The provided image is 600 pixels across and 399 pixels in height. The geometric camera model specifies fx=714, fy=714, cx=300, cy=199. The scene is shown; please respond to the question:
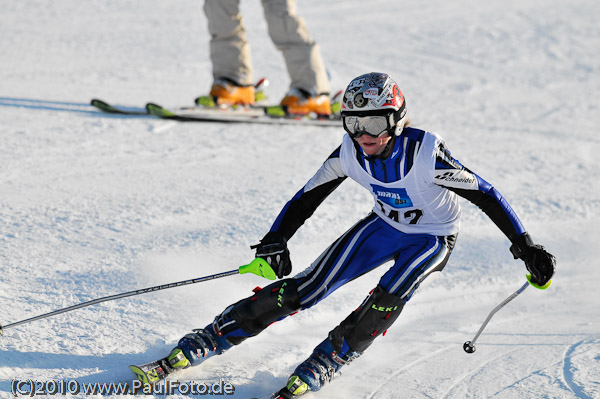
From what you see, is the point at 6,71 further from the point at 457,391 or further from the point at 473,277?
the point at 457,391

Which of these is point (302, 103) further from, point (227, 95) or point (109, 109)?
point (109, 109)

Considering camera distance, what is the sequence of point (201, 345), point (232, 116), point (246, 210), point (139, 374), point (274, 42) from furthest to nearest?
point (274, 42), point (232, 116), point (246, 210), point (201, 345), point (139, 374)

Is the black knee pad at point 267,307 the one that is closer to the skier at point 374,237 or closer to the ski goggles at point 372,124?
the skier at point 374,237

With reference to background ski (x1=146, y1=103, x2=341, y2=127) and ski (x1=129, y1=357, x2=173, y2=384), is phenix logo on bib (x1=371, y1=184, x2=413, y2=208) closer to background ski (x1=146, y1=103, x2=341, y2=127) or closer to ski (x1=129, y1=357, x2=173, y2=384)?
ski (x1=129, y1=357, x2=173, y2=384)

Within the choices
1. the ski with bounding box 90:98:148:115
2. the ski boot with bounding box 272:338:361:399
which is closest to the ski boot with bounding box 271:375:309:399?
the ski boot with bounding box 272:338:361:399

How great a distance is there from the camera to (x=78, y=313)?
13.2ft

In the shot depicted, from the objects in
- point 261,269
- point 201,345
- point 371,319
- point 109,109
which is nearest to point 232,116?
point 109,109

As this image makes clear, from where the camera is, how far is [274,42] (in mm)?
7832

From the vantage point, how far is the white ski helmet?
3607mm

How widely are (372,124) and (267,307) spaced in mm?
1089

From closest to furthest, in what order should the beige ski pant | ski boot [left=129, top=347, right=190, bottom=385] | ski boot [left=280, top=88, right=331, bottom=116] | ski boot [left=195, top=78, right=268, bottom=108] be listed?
ski boot [left=129, top=347, right=190, bottom=385] → the beige ski pant → ski boot [left=195, top=78, right=268, bottom=108] → ski boot [left=280, top=88, right=331, bottom=116]

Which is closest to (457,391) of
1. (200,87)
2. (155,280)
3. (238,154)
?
(155,280)

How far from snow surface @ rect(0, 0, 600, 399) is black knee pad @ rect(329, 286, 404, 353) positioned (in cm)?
37

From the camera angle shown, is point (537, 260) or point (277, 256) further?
point (277, 256)
